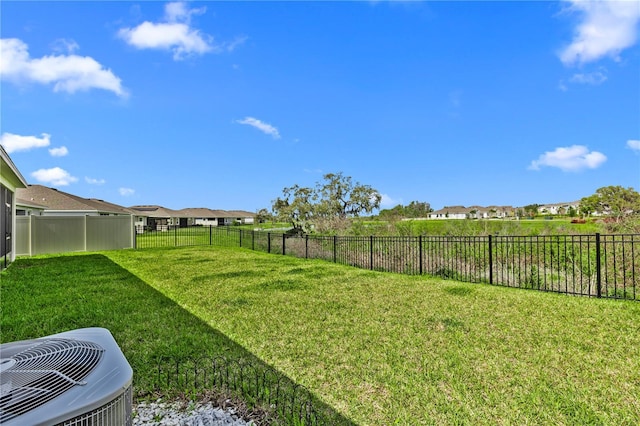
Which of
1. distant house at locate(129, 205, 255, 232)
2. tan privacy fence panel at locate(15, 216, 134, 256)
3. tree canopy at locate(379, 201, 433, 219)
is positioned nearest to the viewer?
tan privacy fence panel at locate(15, 216, 134, 256)

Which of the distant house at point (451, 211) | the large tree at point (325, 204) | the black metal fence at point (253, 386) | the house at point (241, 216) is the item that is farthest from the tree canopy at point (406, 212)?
the house at point (241, 216)

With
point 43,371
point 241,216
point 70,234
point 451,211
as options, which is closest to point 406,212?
point 70,234

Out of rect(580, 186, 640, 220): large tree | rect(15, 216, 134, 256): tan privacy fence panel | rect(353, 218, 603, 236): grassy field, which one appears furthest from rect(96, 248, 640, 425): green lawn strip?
rect(15, 216, 134, 256): tan privacy fence panel

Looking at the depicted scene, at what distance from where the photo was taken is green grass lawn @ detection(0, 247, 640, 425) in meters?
2.47

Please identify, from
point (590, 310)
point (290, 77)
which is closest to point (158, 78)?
point (290, 77)

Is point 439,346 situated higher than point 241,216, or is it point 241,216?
point 241,216

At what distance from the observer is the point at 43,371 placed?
1.23m

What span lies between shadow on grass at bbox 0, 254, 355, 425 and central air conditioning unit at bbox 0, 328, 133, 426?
1367 mm

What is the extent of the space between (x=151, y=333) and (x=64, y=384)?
306 centimetres

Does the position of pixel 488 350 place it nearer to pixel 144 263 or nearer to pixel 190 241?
pixel 144 263

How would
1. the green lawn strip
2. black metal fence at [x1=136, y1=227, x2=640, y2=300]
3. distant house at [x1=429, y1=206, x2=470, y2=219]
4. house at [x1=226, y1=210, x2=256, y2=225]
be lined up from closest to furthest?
the green lawn strip
black metal fence at [x1=136, y1=227, x2=640, y2=300]
house at [x1=226, y1=210, x2=256, y2=225]
distant house at [x1=429, y1=206, x2=470, y2=219]

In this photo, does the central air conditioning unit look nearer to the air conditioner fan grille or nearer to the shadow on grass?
the air conditioner fan grille

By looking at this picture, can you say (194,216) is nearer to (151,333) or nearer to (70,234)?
(70,234)

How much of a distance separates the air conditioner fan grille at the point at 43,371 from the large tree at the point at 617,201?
11416 millimetres
